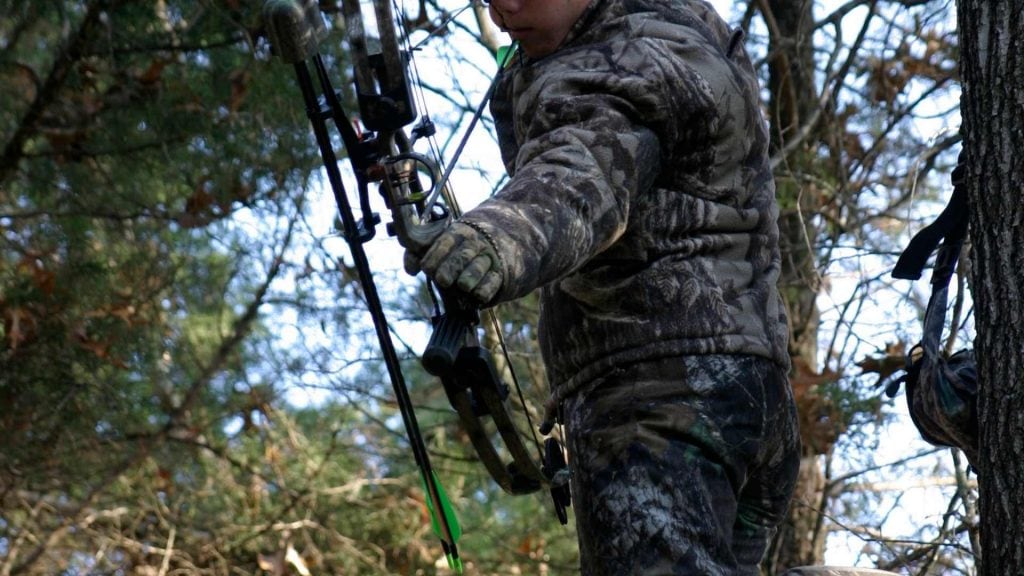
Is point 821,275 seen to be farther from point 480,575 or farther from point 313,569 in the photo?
point 313,569

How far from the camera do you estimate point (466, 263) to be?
2316 millimetres

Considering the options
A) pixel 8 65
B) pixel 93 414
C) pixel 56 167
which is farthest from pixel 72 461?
pixel 8 65

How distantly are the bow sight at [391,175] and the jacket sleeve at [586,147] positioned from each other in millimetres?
158

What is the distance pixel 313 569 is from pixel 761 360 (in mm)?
5580

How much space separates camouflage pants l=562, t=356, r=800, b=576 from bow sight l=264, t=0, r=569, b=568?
9 centimetres

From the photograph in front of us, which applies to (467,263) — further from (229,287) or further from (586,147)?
(229,287)

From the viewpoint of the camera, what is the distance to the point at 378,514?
8180mm

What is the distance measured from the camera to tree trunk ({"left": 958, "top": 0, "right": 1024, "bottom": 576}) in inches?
101

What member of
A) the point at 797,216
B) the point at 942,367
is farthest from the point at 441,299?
the point at 797,216

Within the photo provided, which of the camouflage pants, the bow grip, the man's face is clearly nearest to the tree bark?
the camouflage pants

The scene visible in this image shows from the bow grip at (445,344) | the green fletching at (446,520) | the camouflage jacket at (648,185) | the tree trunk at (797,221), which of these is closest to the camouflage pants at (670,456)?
the camouflage jacket at (648,185)

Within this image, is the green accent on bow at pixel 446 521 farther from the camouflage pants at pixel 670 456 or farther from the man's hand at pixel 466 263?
the man's hand at pixel 466 263

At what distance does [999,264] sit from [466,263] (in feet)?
3.01

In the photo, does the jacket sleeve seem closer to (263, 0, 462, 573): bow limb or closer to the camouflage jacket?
the camouflage jacket
